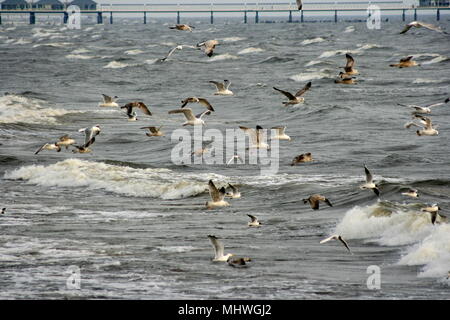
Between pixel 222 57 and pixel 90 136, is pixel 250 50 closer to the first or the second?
pixel 222 57

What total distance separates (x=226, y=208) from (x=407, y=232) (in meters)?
4.76

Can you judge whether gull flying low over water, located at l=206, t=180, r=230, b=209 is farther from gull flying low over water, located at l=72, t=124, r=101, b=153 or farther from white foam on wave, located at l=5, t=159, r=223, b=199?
gull flying low over water, located at l=72, t=124, r=101, b=153

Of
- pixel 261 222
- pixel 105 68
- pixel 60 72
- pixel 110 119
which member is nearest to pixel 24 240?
pixel 261 222

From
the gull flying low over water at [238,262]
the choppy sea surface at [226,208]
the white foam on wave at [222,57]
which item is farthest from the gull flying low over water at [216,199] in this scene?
the white foam on wave at [222,57]

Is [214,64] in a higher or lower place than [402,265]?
lower

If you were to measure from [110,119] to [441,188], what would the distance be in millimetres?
19293

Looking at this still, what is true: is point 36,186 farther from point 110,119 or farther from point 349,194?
point 110,119

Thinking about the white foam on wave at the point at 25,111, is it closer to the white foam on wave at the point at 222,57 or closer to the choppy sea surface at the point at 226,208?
the choppy sea surface at the point at 226,208

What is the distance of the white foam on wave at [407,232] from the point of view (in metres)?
15.2

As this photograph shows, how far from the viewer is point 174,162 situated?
1099 inches
